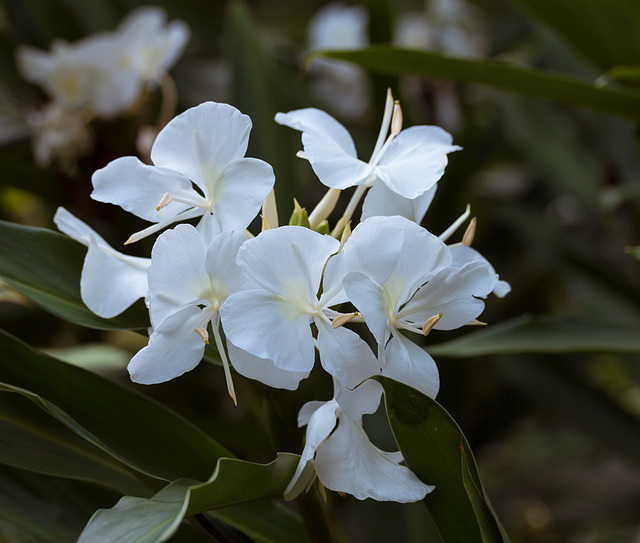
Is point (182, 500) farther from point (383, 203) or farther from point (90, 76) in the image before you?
point (90, 76)

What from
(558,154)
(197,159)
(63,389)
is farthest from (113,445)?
(558,154)

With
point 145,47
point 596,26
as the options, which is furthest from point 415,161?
point 145,47

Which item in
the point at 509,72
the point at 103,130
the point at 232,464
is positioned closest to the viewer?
the point at 232,464

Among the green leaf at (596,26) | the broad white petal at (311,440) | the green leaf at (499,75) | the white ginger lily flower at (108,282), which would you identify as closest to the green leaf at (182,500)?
the broad white petal at (311,440)

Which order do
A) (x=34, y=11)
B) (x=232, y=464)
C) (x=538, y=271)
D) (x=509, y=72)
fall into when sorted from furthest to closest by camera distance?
1. (x=538, y=271)
2. (x=34, y=11)
3. (x=509, y=72)
4. (x=232, y=464)

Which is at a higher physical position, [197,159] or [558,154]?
[197,159]

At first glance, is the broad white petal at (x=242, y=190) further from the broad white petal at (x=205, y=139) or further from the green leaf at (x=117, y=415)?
the green leaf at (x=117, y=415)

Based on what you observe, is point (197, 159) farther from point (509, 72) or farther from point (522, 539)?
point (522, 539)

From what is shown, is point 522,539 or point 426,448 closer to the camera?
point 426,448
